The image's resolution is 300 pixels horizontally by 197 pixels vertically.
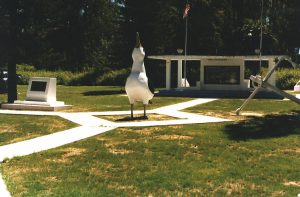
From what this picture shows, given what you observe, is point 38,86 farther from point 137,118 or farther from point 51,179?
point 51,179

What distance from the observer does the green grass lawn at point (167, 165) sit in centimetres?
799

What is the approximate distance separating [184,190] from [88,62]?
182 ft

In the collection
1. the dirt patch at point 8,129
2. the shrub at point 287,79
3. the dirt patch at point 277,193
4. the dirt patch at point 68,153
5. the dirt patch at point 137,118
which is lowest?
the dirt patch at point 277,193

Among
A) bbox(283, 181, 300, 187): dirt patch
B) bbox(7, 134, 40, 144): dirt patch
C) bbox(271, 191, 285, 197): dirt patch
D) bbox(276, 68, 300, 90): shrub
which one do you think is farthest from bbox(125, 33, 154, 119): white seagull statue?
bbox(276, 68, 300, 90): shrub

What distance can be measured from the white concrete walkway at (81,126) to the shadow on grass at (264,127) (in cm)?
136

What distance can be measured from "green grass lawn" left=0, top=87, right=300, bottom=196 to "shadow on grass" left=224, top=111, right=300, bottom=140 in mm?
31

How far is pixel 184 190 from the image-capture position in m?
7.90

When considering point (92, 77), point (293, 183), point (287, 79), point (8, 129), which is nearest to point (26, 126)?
point (8, 129)

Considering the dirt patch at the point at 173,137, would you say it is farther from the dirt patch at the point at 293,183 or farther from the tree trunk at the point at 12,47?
the tree trunk at the point at 12,47

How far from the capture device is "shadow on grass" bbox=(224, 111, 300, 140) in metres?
13.3

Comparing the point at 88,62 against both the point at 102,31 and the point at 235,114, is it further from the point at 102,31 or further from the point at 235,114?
the point at 235,114

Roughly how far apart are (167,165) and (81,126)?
6.21 meters

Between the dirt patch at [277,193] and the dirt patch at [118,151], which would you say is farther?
the dirt patch at [118,151]

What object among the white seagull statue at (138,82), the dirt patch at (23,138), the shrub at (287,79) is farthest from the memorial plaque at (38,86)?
the shrub at (287,79)
